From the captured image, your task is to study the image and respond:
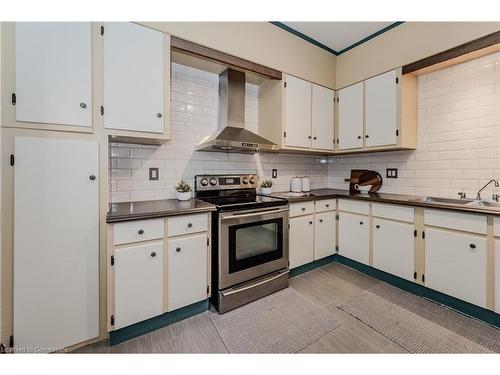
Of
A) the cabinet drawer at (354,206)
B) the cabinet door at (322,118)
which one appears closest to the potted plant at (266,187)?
the cabinet door at (322,118)

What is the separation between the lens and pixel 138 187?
211 centimetres

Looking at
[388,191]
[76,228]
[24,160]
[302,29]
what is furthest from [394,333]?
[302,29]

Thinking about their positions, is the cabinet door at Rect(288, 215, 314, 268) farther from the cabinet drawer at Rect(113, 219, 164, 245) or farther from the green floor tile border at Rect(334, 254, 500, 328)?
the cabinet drawer at Rect(113, 219, 164, 245)

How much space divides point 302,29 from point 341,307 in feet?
9.87

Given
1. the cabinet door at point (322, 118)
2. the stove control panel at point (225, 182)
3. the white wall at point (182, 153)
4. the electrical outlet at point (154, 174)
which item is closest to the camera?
the white wall at point (182, 153)

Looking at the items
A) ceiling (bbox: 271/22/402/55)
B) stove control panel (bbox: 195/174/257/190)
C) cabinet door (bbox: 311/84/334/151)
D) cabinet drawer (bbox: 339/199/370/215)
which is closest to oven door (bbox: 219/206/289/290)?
stove control panel (bbox: 195/174/257/190)

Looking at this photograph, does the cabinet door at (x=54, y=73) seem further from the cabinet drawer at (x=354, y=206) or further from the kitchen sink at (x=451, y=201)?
the kitchen sink at (x=451, y=201)

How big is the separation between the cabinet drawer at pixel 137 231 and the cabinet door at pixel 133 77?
2.37 ft

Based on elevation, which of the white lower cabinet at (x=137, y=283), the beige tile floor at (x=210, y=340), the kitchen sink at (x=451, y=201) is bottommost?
the beige tile floor at (x=210, y=340)

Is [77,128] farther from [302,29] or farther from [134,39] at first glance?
[302,29]

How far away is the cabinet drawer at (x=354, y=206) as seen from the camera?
2.51 meters

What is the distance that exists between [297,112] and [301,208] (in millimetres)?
1181

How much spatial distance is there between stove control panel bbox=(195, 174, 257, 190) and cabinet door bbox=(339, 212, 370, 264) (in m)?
1.22

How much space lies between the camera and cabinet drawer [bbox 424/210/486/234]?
1708mm
